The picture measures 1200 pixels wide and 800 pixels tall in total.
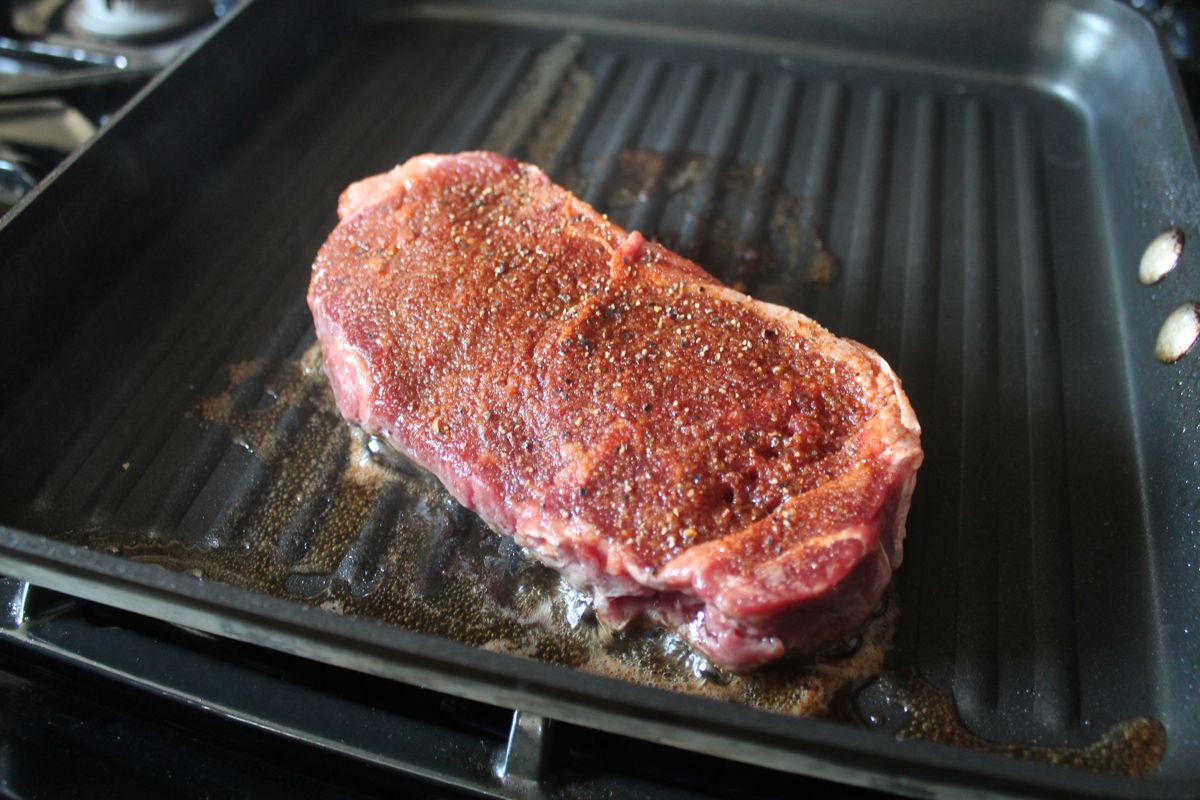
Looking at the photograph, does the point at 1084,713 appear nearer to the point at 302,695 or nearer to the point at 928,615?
the point at 928,615

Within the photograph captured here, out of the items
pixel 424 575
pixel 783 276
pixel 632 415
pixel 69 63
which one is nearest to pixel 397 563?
pixel 424 575

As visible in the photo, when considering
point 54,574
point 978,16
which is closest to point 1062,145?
point 978,16

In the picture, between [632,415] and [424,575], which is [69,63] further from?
[632,415]

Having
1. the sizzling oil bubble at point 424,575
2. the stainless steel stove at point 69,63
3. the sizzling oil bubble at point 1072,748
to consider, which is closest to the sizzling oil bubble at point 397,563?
the sizzling oil bubble at point 424,575

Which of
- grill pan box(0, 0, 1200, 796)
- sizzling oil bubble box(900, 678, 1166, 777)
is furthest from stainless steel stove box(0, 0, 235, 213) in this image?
sizzling oil bubble box(900, 678, 1166, 777)

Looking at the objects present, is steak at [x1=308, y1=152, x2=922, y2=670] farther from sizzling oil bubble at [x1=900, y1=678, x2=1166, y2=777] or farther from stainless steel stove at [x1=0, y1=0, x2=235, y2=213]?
stainless steel stove at [x1=0, y1=0, x2=235, y2=213]

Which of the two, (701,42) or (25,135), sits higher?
(701,42)
